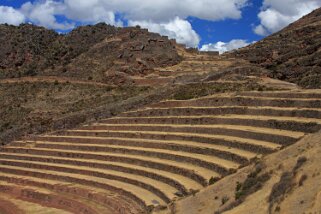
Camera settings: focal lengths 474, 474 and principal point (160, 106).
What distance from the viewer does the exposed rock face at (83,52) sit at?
3716 centimetres

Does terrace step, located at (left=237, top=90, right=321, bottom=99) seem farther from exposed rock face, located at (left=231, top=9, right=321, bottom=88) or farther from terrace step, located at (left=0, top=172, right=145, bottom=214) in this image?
terrace step, located at (left=0, top=172, right=145, bottom=214)

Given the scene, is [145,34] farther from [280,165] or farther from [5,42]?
[280,165]

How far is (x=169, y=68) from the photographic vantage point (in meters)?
36.4

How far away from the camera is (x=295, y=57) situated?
95.1ft

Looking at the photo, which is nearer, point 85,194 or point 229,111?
point 85,194

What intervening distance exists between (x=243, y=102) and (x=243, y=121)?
2399 mm

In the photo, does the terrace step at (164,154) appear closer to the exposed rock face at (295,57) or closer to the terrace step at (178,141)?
the terrace step at (178,141)

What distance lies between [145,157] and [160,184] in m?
2.87

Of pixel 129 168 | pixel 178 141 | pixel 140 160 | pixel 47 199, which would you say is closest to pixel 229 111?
pixel 178 141

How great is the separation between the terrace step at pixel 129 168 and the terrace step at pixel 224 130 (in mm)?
2326

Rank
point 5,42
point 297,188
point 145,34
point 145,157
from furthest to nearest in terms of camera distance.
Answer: point 5,42, point 145,34, point 145,157, point 297,188

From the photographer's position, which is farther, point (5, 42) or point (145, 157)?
point (5, 42)

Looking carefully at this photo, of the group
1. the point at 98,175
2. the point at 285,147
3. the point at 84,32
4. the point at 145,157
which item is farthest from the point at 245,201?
the point at 84,32

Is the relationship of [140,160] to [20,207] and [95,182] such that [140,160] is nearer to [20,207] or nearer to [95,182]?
[95,182]
